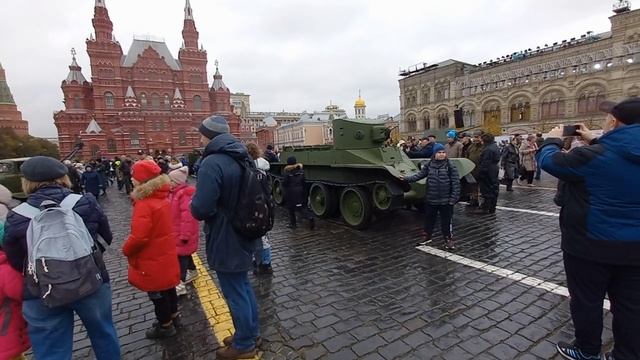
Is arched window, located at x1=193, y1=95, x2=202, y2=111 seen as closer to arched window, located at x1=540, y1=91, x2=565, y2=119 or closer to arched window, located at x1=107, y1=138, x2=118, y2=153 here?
arched window, located at x1=107, y1=138, x2=118, y2=153

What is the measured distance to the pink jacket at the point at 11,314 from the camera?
2102mm

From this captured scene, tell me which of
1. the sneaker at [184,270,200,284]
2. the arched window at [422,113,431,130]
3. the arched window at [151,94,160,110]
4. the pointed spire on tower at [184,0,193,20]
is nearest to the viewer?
the sneaker at [184,270,200,284]

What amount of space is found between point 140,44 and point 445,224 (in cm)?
6311

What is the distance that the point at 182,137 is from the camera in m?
53.4

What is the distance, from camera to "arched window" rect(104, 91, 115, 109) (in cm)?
4972

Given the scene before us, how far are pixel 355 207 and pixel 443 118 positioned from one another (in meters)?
50.9

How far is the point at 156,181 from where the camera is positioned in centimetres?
293

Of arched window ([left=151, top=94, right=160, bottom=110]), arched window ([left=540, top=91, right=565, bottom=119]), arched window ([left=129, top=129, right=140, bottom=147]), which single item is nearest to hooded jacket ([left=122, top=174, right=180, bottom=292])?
arched window ([left=540, top=91, right=565, bottom=119])

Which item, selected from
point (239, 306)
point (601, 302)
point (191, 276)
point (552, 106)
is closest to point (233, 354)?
point (239, 306)

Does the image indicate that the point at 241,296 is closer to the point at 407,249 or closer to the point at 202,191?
the point at 202,191

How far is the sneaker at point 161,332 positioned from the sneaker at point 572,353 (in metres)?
3.46

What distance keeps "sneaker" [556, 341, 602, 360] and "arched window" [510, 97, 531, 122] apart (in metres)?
46.4

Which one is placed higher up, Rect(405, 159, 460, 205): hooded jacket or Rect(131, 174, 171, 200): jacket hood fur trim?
Rect(131, 174, 171, 200): jacket hood fur trim

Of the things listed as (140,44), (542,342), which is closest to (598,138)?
(542,342)
